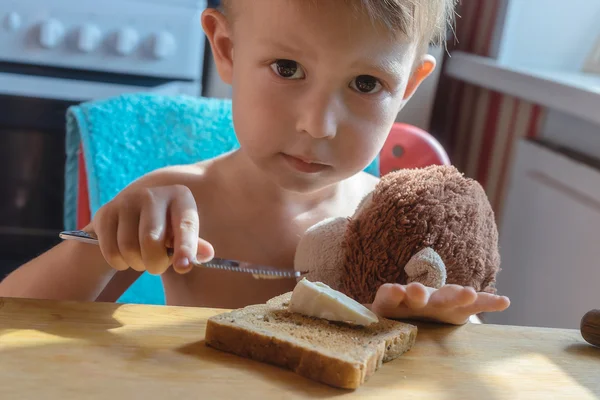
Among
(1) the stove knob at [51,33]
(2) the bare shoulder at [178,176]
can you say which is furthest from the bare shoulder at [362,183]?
(1) the stove knob at [51,33]

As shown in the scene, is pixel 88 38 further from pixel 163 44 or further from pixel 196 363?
pixel 196 363

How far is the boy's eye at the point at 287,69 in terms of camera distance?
766mm

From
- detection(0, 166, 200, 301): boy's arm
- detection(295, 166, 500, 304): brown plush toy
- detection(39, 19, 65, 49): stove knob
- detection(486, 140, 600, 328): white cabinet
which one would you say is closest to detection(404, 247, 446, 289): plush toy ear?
detection(295, 166, 500, 304): brown plush toy

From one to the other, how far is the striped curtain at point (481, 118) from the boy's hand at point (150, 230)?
3.94ft

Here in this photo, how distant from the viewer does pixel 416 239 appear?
0.67m

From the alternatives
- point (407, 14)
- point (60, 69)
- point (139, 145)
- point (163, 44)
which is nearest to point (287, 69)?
point (407, 14)

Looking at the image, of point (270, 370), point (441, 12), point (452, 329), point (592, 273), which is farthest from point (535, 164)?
point (270, 370)

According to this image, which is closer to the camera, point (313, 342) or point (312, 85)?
point (313, 342)

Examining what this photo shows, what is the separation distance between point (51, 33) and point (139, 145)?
19.2 inches

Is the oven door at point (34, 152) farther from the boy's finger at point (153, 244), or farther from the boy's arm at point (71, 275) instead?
the boy's finger at point (153, 244)

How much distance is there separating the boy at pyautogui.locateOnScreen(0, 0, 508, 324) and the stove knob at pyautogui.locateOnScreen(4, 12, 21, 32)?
756 millimetres

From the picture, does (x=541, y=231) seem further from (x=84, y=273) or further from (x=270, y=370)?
(x=270, y=370)

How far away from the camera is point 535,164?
151cm

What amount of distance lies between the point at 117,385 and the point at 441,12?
2.14 feet
